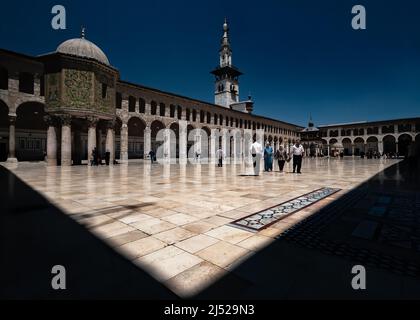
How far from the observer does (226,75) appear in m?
57.9

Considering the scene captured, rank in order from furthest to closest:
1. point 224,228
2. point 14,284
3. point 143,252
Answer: point 224,228 < point 143,252 < point 14,284

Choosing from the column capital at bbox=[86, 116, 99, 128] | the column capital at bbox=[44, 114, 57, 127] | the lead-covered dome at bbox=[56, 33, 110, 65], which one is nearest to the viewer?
the column capital at bbox=[44, 114, 57, 127]

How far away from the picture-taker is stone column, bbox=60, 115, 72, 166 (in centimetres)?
1662

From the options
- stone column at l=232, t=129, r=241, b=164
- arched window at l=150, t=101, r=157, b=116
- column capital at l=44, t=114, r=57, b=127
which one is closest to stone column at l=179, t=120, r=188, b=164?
arched window at l=150, t=101, r=157, b=116

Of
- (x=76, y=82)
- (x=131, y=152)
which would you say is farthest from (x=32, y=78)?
(x=131, y=152)

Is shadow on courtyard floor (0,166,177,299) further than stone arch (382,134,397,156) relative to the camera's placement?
No

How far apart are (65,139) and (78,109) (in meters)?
2.47

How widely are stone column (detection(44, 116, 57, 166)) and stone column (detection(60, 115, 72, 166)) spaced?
0.84m

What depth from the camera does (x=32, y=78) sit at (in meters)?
20.1

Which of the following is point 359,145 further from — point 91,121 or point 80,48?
point 80,48

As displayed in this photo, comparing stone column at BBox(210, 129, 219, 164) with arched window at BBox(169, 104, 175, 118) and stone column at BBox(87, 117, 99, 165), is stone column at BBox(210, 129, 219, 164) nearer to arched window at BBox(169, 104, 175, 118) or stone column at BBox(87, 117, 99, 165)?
arched window at BBox(169, 104, 175, 118)

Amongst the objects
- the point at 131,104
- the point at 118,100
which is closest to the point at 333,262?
the point at 118,100
